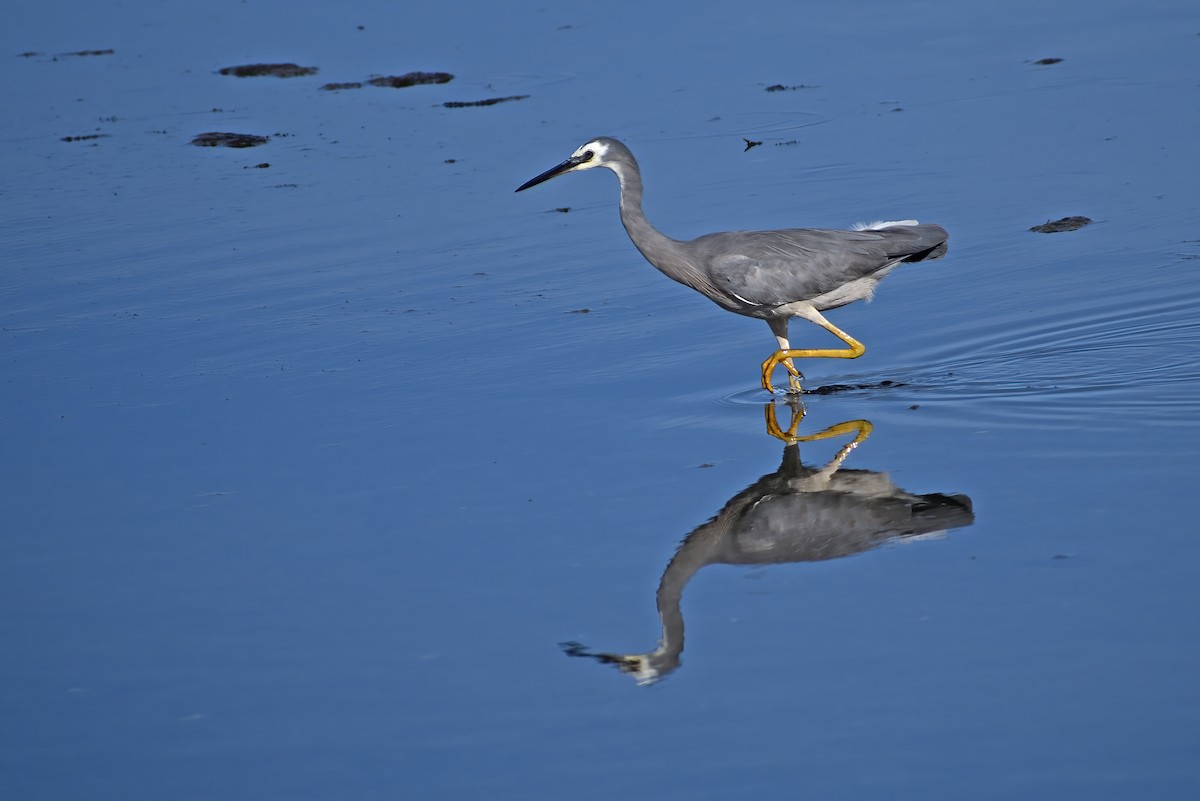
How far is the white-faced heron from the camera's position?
9.68m

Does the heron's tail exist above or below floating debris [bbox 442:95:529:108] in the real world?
below

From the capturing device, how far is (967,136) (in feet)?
47.9

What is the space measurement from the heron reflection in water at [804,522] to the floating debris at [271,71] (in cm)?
1203

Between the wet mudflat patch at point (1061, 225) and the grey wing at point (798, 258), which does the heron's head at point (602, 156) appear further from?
the wet mudflat patch at point (1061, 225)

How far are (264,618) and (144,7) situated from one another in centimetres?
1806

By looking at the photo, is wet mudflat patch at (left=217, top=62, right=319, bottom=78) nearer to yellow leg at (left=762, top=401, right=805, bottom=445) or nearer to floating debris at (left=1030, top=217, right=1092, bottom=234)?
floating debris at (left=1030, top=217, right=1092, bottom=234)

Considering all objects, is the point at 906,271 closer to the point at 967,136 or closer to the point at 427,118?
the point at 967,136

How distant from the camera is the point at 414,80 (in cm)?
1797

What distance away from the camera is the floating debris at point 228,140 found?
53.3 feet

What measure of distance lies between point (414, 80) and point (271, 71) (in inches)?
77.9

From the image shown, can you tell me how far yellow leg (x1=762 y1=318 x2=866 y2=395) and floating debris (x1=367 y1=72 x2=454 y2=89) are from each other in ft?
29.4

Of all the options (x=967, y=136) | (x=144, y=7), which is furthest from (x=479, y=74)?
(x=144, y=7)

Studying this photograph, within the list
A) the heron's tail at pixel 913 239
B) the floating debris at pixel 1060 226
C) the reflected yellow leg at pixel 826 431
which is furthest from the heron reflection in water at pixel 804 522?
the floating debris at pixel 1060 226

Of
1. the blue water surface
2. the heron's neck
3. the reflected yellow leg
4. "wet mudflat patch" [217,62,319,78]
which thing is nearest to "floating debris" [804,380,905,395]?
the blue water surface
